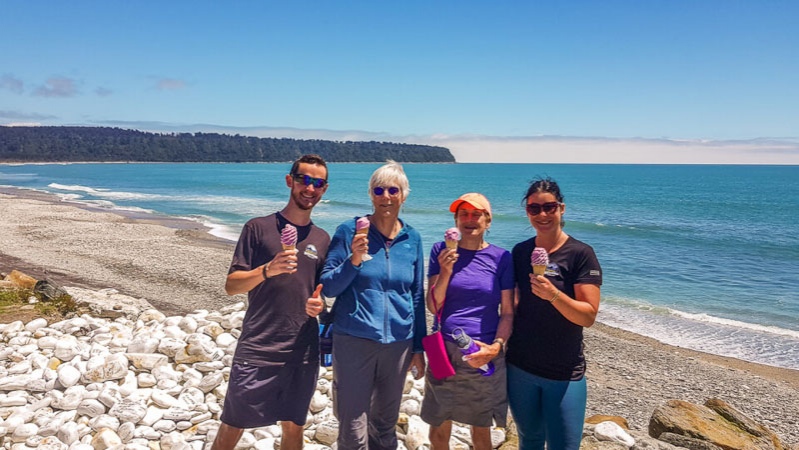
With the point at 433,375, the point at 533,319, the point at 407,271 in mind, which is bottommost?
the point at 433,375

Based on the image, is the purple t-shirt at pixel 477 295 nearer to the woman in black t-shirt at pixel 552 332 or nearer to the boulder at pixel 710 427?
the woman in black t-shirt at pixel 552 332

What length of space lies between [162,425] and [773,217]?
54.2 metres

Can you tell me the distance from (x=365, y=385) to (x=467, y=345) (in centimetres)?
70

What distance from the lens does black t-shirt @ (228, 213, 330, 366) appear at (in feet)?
11.3

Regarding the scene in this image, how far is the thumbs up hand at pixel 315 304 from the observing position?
10.9 ft

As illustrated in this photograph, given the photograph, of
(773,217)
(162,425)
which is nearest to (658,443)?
(162,425)

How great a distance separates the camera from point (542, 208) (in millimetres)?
3387

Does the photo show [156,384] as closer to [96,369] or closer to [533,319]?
[96,369]

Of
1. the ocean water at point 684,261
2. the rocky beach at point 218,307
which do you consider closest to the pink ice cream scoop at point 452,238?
the ocean water at point 684,261

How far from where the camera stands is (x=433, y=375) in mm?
3512

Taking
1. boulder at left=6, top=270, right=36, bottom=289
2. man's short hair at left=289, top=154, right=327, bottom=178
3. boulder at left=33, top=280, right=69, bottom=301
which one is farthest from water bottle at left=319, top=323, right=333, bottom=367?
boulder at left=6, top=270, right=36, bottom=289

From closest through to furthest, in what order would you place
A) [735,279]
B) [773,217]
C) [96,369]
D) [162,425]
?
[162,425] → [96,369] → [735,279] → [773,217]

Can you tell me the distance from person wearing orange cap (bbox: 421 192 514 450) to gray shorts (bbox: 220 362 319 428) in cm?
90

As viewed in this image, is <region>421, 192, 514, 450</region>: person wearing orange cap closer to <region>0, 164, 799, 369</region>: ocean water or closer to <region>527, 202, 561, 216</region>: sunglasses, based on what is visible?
<region>527, 202, 561, 216</region>: sunglasses
